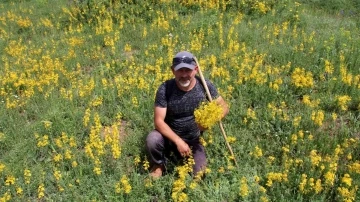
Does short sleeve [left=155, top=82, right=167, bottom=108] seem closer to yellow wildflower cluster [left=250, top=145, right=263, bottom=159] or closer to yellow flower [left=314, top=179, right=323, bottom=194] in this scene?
yellow wildflower cluster [left=250, top=145, right=263, bottom=159]

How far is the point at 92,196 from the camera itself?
13.6 feet

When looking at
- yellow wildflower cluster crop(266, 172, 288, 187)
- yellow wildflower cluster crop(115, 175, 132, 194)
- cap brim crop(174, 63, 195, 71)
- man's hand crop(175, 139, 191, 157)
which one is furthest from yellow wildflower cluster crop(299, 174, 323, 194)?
yellow wildflower cluster crop(115, 175, 132, 194)

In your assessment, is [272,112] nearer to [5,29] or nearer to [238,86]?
[238,86]

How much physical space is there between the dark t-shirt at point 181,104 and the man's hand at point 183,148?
0.24m

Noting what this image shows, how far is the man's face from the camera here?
402cm

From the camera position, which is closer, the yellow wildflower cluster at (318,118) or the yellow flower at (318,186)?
the yellow flower at (318,186)

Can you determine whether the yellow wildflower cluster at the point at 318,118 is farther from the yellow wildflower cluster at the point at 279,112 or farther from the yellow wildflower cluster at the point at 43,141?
the yellow wildflower cluster at the point at 43,141

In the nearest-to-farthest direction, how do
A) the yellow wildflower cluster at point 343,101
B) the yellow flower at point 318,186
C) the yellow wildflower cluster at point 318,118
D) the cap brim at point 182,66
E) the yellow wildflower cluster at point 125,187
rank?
the yellow flower at point 318,186
the yellow wildflower cluster at point 125,187
the cap brim at point 182,66
the yellow wildflower cluster at point 318,118
the yellow wildflower cluster at point 343,101

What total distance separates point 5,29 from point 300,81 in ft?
26.2

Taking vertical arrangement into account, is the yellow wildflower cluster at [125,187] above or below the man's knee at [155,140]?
below

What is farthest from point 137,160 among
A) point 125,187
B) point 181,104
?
point 181,104

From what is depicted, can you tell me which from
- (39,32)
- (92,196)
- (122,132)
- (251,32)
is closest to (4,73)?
(39,32)

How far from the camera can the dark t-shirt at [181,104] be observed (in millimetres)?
4195

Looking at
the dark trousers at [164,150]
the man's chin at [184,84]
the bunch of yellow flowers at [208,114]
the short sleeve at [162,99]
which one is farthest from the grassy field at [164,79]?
the man's chin at [184,84]
